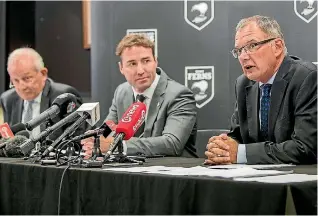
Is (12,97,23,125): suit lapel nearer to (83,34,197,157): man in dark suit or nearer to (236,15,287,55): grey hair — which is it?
(83,34,197,157): man in dark suit

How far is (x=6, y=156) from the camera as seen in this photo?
3.28 metres

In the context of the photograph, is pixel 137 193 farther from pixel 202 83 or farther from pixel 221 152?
pixel 202 83

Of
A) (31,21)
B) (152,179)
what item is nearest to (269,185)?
(152,179)

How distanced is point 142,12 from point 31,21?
8.83ft

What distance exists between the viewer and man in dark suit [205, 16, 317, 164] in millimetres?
2670

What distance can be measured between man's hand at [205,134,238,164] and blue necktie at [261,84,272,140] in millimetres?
326

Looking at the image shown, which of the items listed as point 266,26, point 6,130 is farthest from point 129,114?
point 6,130

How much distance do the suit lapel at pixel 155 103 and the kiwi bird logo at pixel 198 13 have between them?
0.86m

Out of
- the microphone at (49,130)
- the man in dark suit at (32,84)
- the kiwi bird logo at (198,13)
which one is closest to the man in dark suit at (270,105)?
the microphone at (49,130)

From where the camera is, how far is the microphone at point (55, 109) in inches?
112

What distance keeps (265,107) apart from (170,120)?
81 cm

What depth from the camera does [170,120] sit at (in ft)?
12.0

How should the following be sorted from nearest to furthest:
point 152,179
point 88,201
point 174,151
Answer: point 152,179 < point 88,201 < point 174,151

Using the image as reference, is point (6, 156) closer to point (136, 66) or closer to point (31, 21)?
point (136, 66)
